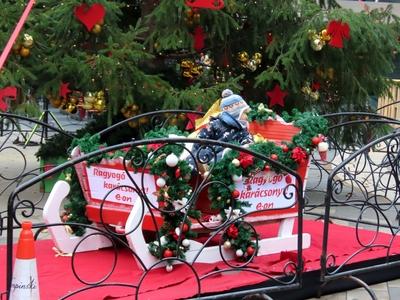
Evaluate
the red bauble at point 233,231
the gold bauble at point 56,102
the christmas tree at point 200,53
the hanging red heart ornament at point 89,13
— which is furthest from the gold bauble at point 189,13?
the red bauble at point 233,231

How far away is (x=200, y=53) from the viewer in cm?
761

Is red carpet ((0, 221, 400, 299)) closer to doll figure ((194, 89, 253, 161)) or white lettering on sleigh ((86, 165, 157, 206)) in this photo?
white lettering on sleigh ((86, 165, 157, 206))

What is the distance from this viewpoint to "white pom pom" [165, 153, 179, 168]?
165 inches

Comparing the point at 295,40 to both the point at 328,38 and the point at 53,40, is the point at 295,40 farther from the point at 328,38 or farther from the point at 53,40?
the point at 53,40

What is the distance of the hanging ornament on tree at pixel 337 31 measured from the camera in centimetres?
668

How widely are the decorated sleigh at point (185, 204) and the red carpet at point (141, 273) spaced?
0.09m

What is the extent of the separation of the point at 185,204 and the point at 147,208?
0.81 feet

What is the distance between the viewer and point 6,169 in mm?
9430

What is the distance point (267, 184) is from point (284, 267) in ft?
2.07

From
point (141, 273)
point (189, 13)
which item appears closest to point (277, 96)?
point (189, 13)

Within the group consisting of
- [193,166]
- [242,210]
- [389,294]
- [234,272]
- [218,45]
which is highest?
[218,45]

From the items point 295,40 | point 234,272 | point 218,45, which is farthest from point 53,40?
point 234,272

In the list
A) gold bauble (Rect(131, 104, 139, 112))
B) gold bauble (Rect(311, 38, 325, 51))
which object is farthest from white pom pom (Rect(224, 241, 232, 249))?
gold bauble (Rect(311, 38, 325, 51))

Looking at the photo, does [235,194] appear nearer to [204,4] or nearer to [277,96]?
[204,4]
